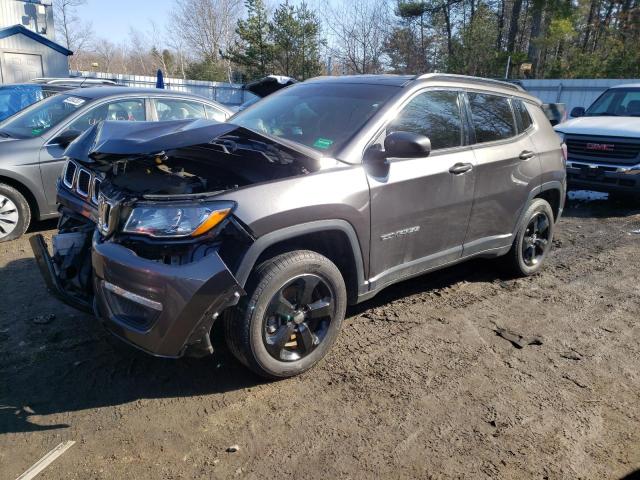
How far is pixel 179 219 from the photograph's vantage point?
2.52 meters

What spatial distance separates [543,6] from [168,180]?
2372 centimetres

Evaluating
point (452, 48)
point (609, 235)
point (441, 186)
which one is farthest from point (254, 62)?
point (441, 186)

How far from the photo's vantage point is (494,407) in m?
2.89

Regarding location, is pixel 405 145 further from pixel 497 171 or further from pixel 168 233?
pixel 168 233

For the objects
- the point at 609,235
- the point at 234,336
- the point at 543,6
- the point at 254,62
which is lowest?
the point at 609,235

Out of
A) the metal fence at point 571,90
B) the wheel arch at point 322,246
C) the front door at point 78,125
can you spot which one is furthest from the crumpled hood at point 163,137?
the metal fence at point 571,90

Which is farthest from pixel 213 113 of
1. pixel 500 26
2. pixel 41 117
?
pixel 500 26

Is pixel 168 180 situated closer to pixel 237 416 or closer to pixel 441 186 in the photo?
pixel 237 416

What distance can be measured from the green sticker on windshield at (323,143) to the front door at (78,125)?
129 inches

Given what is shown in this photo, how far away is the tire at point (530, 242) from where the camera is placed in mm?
4641

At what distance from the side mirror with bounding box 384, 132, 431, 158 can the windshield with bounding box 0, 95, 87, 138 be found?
4334 mm

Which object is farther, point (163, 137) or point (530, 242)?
point (530, 242)

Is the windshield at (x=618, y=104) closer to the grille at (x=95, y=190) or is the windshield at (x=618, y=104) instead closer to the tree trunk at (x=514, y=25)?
the grille at (x=95, y=190)

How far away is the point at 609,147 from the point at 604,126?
1.55ft
